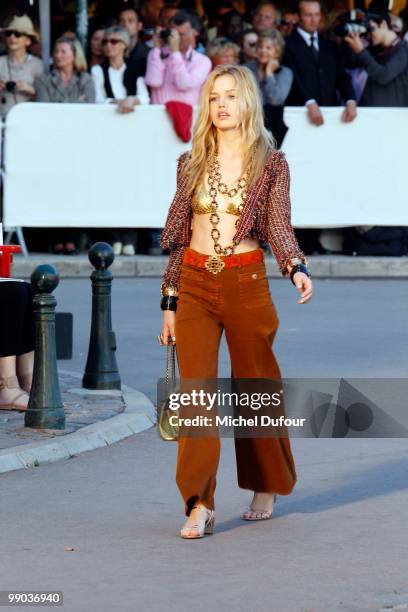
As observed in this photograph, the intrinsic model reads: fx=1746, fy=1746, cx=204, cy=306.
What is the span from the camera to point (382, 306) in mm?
15875

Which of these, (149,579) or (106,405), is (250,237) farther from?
(106,405)

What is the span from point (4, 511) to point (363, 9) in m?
15.0

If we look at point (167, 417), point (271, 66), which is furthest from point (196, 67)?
point (167, 417)

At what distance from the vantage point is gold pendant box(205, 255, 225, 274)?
6.92 meters

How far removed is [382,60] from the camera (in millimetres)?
19375

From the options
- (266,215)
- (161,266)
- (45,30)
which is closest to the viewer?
(266,215)

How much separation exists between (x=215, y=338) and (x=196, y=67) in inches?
473

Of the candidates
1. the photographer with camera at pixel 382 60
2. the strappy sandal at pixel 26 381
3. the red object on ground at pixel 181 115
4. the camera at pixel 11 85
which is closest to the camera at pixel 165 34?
the red object on ground at pixel 181 115

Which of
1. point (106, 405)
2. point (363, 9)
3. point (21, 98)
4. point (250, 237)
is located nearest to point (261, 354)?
Result: point (250, 237)

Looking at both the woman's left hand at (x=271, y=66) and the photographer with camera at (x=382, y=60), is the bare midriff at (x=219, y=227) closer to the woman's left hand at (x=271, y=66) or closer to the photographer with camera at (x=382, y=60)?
the woman's left hand at (x=271, y=66)

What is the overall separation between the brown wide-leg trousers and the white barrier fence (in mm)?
12025

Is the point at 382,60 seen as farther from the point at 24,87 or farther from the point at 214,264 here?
the point at 214,264

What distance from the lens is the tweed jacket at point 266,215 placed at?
698cm

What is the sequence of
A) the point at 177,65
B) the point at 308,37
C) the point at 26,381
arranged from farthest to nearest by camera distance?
the point at 308,37
the point at 177,65
the point at 26,381
